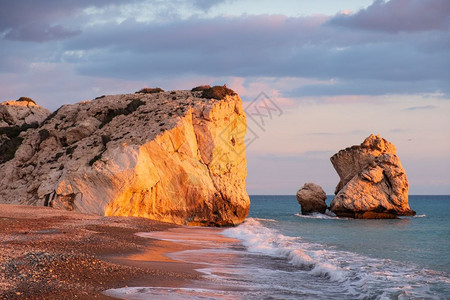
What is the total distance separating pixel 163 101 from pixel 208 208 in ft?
30.8

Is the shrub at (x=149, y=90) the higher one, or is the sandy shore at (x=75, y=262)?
the shrub at (x=149, y=90)

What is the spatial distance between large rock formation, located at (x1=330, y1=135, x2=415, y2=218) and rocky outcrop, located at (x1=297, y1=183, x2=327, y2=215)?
18.1 ft

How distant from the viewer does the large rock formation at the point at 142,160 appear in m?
28.0

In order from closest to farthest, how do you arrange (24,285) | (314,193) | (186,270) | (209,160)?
(24,285) < (186,270) < (209,160) < (314,193)

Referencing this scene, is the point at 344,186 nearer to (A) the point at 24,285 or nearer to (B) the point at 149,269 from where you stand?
(B) the point at 149,269

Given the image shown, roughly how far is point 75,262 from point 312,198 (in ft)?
170

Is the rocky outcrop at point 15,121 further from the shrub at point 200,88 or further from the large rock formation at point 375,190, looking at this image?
the large rock formation at point 375,190

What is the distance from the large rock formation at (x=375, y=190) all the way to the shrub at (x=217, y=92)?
2021cm

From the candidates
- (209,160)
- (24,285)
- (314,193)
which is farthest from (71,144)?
(314,193)

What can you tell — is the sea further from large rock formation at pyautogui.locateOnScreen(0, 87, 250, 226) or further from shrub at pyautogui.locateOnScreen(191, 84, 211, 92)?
shrub at pyautogui.locateOnScreen(191, 84, 211, 92)

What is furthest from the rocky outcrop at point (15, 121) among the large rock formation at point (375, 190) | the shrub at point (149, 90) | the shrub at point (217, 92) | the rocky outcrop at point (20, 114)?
the large rock formation at point (375, 190)

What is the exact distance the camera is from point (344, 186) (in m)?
55.4

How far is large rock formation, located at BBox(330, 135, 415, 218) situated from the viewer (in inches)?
2057

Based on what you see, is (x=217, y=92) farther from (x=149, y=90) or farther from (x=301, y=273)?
(x=301, y=273)
